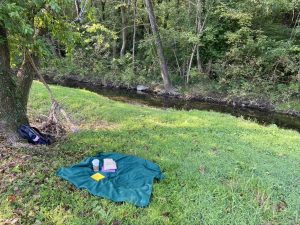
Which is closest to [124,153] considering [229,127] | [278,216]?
[278,216]

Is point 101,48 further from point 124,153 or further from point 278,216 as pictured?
point 278,216

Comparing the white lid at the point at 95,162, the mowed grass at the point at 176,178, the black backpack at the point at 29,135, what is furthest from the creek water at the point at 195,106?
the white lid at the point at 95,162

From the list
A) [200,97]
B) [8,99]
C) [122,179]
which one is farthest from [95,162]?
[200,97]

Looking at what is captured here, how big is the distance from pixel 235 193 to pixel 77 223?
223 cm

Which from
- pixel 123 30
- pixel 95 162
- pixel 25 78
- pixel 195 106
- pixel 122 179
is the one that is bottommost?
pixel 195 106

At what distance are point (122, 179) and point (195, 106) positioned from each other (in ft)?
33.8

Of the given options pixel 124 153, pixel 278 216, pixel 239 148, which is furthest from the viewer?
pixel 239 148

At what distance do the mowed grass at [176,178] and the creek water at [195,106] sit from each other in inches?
214

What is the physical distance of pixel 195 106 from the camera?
14.4 metres

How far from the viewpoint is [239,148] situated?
6.07 meters

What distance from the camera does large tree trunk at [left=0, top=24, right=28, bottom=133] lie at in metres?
5.11

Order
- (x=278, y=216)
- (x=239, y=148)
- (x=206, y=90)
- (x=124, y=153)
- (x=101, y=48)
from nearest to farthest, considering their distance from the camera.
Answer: (x=278, y=216)
(x=124, y=153)
(x=239, y=148)
(x=206, y=90)
(x=101, y=48)

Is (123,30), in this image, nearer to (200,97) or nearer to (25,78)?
(200,97)

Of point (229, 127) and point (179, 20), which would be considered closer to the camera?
point (229, 127)
